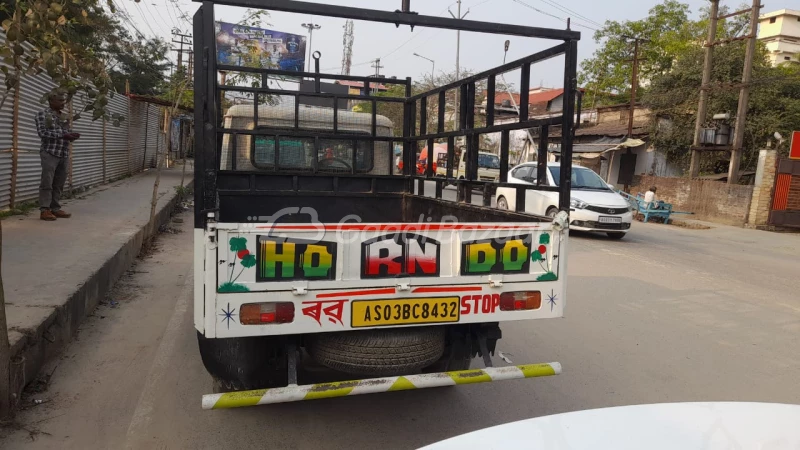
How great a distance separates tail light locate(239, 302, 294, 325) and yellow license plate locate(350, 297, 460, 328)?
310 mm

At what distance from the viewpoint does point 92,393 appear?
3605 millimetres

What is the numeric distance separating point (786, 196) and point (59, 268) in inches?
707

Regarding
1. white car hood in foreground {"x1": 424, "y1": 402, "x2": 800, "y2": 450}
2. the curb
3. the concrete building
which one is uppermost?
the concrete building

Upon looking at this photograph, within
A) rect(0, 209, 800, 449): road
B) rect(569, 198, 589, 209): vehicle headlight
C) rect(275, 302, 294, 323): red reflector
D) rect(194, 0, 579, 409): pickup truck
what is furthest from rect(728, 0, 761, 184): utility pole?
rect(275, 302, 294, 323): red reflector

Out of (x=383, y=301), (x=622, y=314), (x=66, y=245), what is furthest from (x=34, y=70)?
(x=622, y=314)

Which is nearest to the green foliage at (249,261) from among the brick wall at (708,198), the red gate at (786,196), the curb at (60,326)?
the curb at (60,326)

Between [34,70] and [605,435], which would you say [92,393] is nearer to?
[34,70]

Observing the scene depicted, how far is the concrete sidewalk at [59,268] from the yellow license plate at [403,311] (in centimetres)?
208

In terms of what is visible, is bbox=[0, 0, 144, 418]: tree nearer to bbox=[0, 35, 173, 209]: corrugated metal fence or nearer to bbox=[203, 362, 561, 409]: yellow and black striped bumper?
bbox=[203, 362, 561, 409]: yellow and black striped bumper

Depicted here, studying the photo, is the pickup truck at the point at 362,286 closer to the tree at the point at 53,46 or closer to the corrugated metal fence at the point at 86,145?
the tree at the point at 53,46

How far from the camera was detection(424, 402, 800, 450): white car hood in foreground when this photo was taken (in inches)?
64.3

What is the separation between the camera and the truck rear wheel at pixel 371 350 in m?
2.92

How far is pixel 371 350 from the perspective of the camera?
9.58ft

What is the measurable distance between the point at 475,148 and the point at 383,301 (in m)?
1.94
